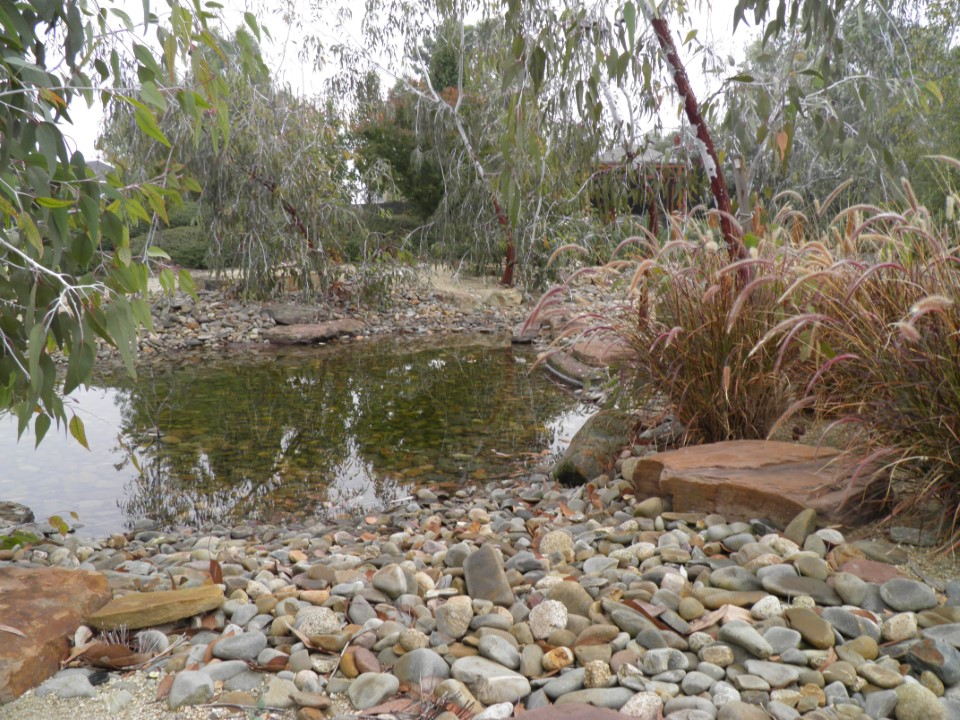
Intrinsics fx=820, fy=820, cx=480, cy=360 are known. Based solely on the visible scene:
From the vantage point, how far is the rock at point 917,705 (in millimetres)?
1471

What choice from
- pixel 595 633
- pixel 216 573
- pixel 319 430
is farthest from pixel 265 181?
pixel 595 633

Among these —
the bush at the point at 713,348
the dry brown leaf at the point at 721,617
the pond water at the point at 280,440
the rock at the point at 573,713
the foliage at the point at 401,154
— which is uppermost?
the foliage at the point at 401,154

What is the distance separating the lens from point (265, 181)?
907 cm

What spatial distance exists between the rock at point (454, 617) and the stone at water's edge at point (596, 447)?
1686mm

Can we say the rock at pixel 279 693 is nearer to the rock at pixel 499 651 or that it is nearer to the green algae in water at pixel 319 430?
the rock at pixel 499 651

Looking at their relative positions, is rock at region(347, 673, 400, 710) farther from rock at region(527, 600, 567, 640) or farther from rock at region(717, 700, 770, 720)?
rock at region(717, 700, 770, 720)

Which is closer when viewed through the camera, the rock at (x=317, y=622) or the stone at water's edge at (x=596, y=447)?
the rock at (x=317, y=622)

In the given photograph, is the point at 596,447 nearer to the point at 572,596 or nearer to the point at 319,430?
the point at 572,596

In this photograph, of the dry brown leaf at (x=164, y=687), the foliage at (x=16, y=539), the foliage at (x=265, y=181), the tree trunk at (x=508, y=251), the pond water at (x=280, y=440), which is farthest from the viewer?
the tree trunk at (x=508, y=251)

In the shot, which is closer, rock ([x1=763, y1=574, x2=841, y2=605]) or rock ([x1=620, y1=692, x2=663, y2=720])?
rock ([x1=620, y1=692, x2=663, y2=720])

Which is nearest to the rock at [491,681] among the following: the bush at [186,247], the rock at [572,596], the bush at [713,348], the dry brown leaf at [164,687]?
the rock at [572,596]

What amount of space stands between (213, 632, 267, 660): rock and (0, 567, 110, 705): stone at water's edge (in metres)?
0.34

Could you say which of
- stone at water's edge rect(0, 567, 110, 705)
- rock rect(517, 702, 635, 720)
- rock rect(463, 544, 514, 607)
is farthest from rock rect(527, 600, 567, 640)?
stone at water's edge rect(0, 567, 110, 705)

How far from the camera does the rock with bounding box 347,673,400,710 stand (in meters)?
1.59
